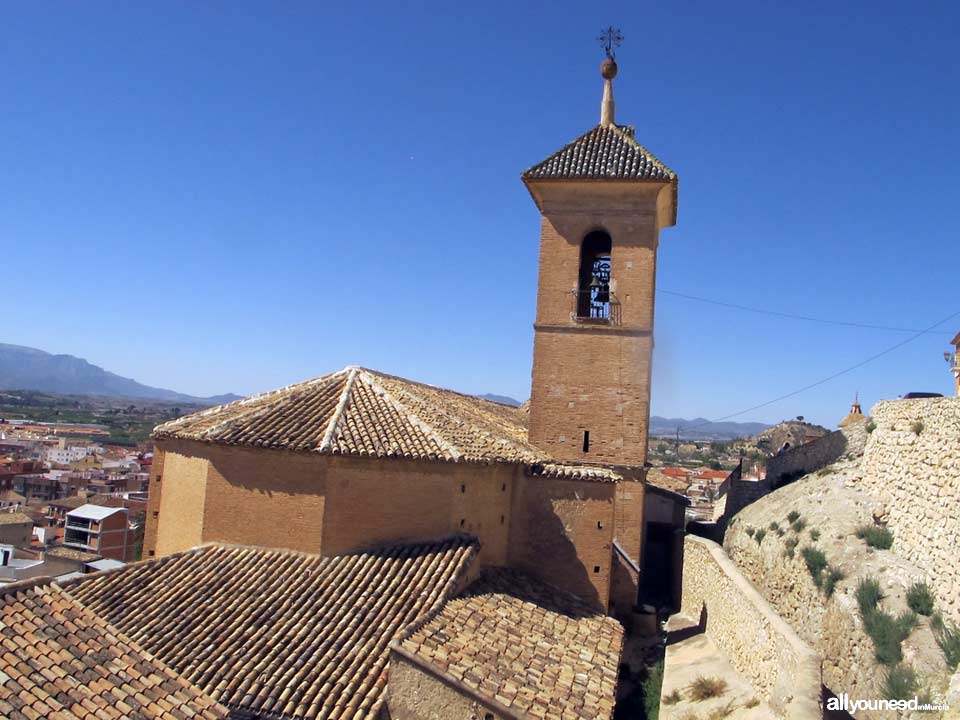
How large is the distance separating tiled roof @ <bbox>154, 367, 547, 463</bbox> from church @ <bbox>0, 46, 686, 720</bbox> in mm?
42

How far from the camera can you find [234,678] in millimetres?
7328

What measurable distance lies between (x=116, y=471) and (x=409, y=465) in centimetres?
7150

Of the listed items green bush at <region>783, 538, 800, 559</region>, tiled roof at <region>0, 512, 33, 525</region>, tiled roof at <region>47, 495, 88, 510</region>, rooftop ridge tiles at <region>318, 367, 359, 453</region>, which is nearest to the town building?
tiled roof at <region>0, 512, 33, 525</region>

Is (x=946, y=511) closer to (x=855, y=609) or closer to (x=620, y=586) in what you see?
(x=855, y=609)

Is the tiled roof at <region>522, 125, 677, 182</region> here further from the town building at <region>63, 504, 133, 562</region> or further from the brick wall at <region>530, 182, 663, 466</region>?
the town building at <region>63, 504, 133, 562</region>

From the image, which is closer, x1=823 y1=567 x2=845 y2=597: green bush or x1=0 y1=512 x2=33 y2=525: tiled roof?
x1=823 y1=567 x2=845 y2=597: green bush

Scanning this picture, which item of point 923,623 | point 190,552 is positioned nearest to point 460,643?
point 190,552

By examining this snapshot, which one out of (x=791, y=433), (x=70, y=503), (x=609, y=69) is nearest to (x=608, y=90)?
(x=609, y=69)

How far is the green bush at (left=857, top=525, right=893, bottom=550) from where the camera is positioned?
10.8 meters

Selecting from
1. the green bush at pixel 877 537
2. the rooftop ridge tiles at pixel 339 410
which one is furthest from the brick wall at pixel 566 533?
the green bush at pixel 877 537

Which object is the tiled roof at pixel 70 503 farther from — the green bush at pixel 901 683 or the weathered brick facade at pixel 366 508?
the green bush at pixel 901 683

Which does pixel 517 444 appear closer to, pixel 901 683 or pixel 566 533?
pixel 566 533

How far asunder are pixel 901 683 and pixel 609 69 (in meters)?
12.6

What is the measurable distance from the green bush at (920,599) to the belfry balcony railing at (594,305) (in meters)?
6.35
